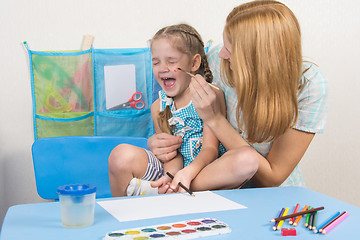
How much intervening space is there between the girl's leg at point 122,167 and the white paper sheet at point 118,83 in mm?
635

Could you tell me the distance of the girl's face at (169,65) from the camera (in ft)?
4.71

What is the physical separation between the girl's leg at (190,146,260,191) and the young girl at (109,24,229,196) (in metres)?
0.09

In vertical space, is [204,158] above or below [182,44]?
below

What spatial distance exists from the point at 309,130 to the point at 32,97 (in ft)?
3.88

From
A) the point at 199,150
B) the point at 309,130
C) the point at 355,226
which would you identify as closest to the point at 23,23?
the point at 199,150

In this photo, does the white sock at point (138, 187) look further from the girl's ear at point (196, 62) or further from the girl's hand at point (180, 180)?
the girl's ear at point (196, 62)

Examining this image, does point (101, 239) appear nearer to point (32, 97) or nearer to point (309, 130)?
point (309, 130)

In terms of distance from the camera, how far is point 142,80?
1.84m

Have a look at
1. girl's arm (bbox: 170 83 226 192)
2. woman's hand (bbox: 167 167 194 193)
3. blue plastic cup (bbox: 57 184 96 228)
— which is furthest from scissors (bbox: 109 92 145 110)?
blue plastic cup (bbox: 57 184 96 228)

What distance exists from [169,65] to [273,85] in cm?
50

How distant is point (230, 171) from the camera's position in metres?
1.01

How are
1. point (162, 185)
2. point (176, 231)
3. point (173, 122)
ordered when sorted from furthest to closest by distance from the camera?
point (173, 122)
point (162, 185)
point (176, 231)

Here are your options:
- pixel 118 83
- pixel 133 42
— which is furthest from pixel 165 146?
pixel 133 42

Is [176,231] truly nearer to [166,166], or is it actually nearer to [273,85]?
[273,85]
